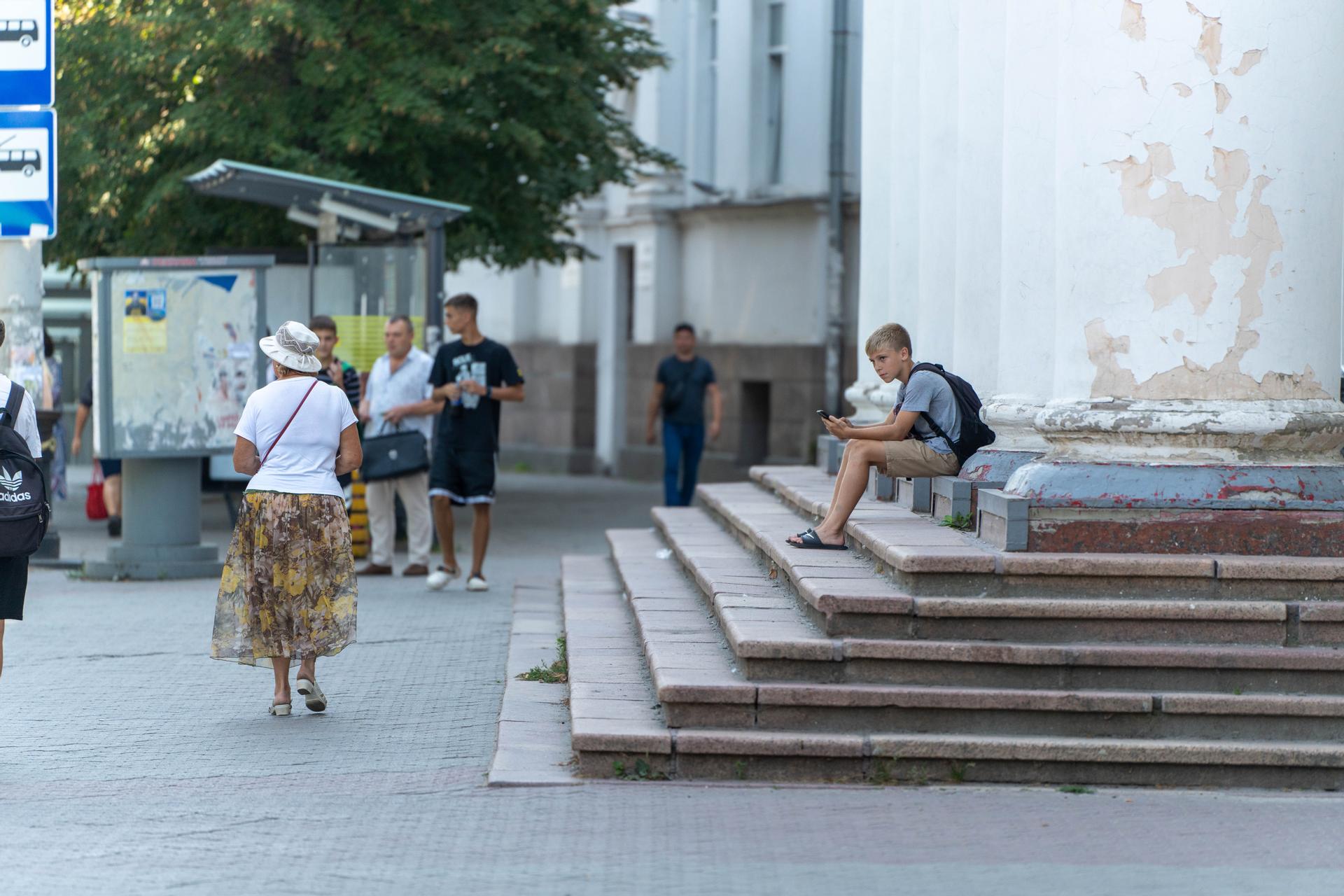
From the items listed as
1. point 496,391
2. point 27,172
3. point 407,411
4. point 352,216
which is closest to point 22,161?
point 27,172

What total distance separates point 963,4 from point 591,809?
5737mm

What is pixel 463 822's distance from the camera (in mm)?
6012

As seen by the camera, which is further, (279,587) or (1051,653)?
(279,587)

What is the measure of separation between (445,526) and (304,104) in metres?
6.35

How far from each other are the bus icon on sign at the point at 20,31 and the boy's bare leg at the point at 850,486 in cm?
646

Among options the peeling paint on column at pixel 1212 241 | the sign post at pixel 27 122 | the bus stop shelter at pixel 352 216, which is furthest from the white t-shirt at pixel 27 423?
the bus stop shelter at pixel 352 216

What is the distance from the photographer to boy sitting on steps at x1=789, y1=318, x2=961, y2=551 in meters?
8.50

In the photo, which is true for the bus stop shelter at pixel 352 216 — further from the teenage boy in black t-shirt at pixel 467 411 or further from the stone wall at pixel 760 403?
the stone wall at pixel 760 403

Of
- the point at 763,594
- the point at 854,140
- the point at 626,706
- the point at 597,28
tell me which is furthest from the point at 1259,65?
the point at 854,140

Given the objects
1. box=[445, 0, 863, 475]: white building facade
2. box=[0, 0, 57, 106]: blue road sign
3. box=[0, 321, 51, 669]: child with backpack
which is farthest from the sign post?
box=[445, 0, 863, 475]: white building facade

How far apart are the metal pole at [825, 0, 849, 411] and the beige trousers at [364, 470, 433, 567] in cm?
985

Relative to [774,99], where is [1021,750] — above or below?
below

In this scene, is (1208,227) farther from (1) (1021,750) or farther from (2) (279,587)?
(2) (279,587)

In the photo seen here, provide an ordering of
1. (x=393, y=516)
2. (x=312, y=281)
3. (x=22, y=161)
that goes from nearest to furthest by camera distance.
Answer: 1. (x=22, y=161)
2. (x=393, y=516)
3. (x=312, y=281)
